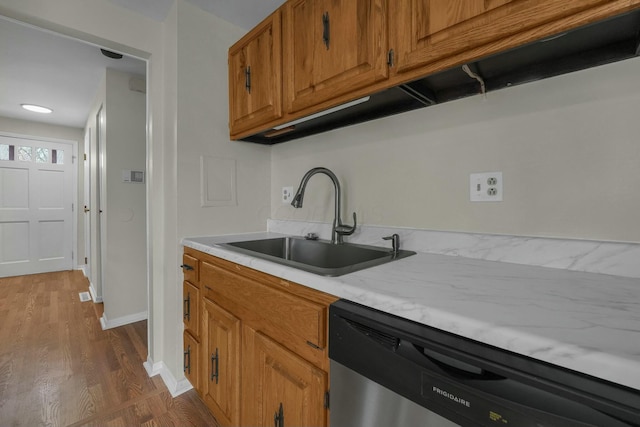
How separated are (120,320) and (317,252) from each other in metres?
2.21

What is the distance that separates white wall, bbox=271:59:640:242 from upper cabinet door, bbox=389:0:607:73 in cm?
33

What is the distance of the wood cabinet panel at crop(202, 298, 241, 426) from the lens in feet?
3.79

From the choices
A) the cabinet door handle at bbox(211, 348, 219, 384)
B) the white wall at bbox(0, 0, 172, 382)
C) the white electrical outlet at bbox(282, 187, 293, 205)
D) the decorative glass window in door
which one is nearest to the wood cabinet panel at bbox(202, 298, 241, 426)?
the cabinet door handle at bbox(211, 348, 219, 384)

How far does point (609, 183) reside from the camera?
80 cm

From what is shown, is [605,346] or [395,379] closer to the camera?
[605,346]

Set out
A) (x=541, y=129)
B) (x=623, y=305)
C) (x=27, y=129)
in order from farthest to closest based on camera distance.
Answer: (x=27, y=129) < (x=541, y=129) < (x=623, y=305)

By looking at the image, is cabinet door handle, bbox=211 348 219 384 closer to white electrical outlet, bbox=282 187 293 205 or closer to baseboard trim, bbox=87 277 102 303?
white electrical outlet, bbox=282 187 293 205

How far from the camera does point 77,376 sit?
1.76 m

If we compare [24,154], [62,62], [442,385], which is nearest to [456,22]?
[442,385]

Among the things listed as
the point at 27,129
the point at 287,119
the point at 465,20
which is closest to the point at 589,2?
the point at 465,20

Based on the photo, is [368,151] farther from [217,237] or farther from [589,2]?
[217,237]

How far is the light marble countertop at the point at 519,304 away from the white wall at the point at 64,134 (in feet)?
16.4

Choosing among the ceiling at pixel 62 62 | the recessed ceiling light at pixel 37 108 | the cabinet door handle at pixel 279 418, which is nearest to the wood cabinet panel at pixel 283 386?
the cabinet door handle at pixel 279 418

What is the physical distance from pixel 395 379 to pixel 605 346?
353 millimetres
